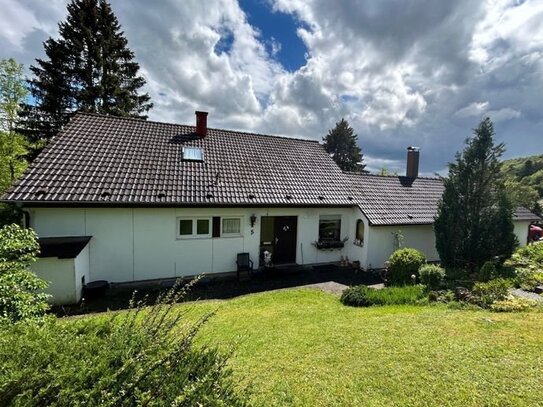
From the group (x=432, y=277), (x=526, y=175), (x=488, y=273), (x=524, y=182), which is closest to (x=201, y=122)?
(x=432, y=277)

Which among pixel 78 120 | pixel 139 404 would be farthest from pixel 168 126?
pixel 139 404

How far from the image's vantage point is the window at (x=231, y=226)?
434 inches

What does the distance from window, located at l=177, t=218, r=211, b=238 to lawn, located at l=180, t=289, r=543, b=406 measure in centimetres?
414

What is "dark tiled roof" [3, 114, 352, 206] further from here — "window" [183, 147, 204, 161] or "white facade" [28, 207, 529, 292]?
"white facade" [28, 207, 529, 292]

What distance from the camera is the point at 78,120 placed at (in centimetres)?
1237

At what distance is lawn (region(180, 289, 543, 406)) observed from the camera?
12.3 feet

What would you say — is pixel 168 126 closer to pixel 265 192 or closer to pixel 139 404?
pixel 265 192

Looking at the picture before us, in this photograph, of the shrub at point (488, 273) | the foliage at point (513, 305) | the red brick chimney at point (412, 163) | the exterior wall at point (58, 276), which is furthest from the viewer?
the red brick chimney at point (412, 163)

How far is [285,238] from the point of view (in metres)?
12.4

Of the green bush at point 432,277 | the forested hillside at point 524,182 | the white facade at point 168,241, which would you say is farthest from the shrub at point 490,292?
the forested hillside at point 524,182

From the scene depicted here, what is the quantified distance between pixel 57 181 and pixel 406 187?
1652 cm

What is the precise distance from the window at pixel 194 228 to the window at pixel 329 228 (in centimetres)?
520

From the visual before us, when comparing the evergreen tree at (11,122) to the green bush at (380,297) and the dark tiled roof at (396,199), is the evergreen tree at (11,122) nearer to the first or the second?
the green bush at (380,297)

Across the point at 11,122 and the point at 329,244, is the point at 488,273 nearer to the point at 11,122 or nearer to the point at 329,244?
the point at 329,244
